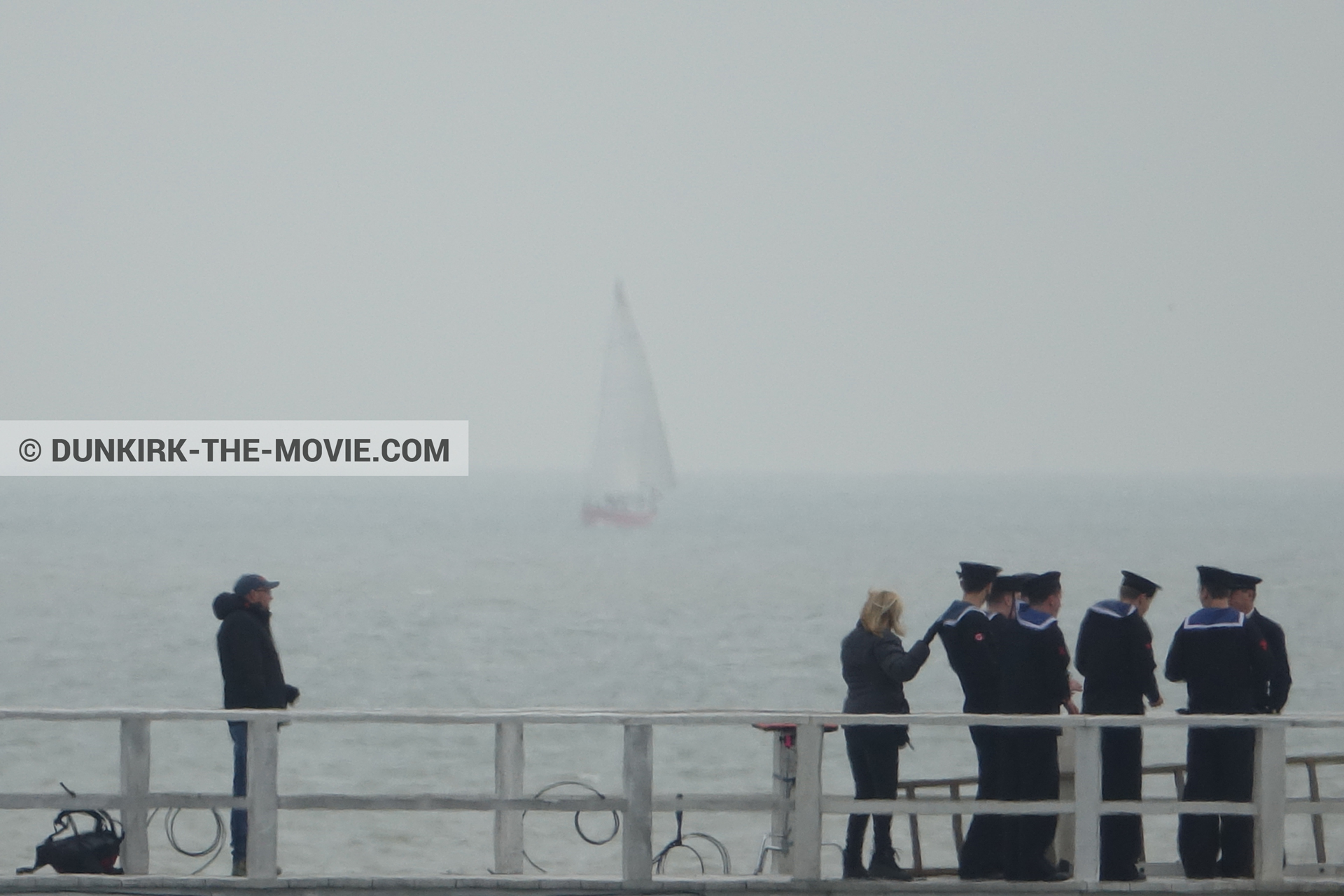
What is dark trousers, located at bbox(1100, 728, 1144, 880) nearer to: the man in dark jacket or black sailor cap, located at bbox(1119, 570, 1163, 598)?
black sailor cap, located at bbox(1119, 570, 1163, 598)

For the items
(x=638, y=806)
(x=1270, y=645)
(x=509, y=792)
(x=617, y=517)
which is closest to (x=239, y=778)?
(x=509, y=792)

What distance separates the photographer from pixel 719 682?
148ft

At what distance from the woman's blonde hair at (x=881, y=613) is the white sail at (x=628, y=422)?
80.1 metres

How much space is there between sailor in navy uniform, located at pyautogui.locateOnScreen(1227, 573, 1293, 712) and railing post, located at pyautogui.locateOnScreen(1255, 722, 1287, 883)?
244mm

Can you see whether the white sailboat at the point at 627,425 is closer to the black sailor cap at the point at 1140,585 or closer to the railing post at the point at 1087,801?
the black sailor cap at the point at 1140,585

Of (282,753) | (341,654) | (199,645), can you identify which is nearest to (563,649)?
(341,654)

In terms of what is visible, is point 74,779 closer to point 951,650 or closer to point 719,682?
point 719,682

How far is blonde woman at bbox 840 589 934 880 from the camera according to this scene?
7480mm

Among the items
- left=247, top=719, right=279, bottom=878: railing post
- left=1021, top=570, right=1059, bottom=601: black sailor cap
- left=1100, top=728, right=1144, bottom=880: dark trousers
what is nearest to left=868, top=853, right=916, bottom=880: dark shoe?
left=1100, top=728, right=1144, bottom=880: dark trousers

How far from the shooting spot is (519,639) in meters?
56.4

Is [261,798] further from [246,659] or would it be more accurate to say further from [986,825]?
[986,825]

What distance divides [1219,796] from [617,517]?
110 metres

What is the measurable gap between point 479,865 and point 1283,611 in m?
48.7

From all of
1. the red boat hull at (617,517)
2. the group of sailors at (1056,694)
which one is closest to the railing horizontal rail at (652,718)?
the group of sailors at (1056,694)
